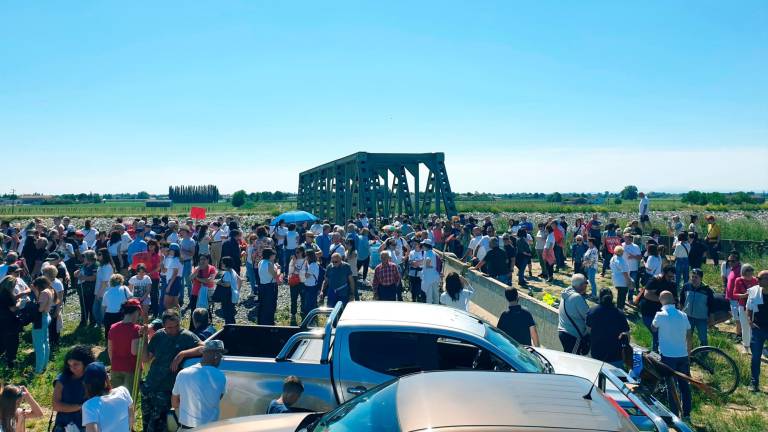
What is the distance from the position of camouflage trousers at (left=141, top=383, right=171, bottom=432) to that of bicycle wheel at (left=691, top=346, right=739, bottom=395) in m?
6.81

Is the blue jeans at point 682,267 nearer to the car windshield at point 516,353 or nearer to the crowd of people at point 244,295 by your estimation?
the crowd of people at point 244,295

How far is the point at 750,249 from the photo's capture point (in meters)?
17.9

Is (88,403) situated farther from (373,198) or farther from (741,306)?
(373,198)

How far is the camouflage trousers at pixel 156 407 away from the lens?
5574 mm

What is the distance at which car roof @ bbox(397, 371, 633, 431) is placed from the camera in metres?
2.83

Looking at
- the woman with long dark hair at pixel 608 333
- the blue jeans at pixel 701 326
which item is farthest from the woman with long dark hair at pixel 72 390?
the blue jeans at pixel 701 326

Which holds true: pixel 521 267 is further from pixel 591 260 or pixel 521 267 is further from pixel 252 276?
pixel 252 276

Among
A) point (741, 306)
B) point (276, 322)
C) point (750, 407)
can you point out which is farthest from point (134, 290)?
point (741, 306)

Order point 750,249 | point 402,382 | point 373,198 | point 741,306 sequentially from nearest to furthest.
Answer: point 402,382 → point 741,306 → point 750,249 → point 373,198

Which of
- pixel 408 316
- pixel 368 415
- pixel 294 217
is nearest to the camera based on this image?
pixel 368 415

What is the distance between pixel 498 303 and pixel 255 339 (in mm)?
5453

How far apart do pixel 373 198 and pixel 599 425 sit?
20525 mm

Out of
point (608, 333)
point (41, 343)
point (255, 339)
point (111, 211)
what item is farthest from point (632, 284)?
point (111, 211)

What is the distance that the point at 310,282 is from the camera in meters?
10.5
